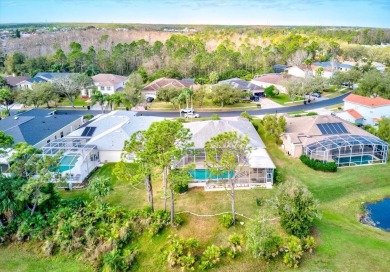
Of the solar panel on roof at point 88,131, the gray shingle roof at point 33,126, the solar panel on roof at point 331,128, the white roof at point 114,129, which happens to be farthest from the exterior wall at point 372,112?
the gray shingle roof at point 33,126

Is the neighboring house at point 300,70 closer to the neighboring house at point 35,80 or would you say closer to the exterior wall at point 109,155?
the neighboring house at point 35,80

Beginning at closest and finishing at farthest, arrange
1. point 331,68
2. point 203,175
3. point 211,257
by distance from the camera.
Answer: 1. point 211,257
2. point 203,175
3. point 331,68

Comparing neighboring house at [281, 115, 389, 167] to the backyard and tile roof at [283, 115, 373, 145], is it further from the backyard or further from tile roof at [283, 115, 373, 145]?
the backyard

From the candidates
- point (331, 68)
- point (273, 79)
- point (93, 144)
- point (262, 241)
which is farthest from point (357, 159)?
point (331, 68)

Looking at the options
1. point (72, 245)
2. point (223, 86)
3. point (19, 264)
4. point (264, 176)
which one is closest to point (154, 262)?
point (72, 245)

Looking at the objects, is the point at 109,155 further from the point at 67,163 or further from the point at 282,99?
the point at 282,99

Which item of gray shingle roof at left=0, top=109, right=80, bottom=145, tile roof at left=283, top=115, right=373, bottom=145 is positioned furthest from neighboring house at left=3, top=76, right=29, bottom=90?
tile roof at left=283, top=115, right=373, bottom=145

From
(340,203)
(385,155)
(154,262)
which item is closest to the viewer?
(154,262)

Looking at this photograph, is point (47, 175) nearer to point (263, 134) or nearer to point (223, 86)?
point (263, 134)
